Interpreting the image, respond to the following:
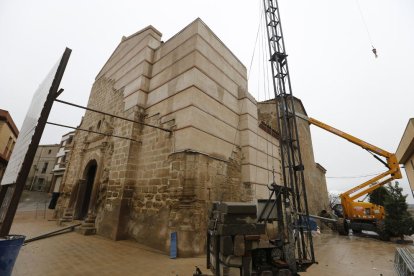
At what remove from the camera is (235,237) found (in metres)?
3.23

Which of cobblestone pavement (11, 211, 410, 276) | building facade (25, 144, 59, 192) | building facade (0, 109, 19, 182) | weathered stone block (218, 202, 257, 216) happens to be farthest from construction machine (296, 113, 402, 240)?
building facade (25, 144, 59, 192)

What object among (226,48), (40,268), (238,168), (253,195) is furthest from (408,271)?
(226,48)

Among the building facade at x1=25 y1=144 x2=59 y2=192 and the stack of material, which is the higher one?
the building facade at x1=25 y1=144 x2=59 y2=192

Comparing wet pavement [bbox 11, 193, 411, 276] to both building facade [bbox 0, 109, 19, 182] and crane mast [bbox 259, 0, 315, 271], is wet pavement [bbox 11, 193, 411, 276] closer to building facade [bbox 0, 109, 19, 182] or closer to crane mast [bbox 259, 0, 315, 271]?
crane mast [bbox 259, 0, 315, 271]

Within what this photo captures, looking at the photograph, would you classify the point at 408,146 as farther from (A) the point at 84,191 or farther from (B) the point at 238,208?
(A) the point at 84,191

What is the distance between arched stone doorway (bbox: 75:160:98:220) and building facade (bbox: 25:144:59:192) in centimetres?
3076

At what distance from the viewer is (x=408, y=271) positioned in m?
3.62

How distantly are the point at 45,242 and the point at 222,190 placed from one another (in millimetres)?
5288

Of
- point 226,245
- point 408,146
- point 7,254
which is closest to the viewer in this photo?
point 7,254

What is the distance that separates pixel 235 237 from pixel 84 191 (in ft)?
28.2

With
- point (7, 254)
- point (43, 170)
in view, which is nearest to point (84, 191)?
point (7, 254)

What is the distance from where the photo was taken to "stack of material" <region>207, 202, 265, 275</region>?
3.19m

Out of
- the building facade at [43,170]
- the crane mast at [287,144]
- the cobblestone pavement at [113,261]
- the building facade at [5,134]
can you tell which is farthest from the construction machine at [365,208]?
the building facade at [43,170]

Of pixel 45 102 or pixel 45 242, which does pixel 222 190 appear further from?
pixel 45 242
